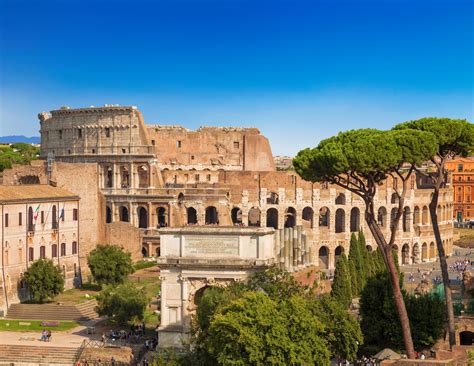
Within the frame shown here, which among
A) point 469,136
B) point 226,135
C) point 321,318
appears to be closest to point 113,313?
point 321,318

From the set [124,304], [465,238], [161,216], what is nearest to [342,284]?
[124,304]

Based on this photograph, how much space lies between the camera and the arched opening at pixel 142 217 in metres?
84.7

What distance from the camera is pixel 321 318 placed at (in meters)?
35.5

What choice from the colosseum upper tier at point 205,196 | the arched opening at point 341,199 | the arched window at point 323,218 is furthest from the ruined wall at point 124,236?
the arched window at point 323,218

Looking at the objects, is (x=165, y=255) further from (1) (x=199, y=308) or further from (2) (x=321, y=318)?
(2) (x=321, y=318)

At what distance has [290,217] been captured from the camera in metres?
89.1

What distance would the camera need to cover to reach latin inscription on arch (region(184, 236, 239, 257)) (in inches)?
1652

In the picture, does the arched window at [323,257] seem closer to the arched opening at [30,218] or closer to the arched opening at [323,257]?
the arched opening at [323,257]

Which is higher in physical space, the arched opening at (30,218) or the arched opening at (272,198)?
the arched opening at (272,198)

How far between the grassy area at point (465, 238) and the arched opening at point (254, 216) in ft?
88.1

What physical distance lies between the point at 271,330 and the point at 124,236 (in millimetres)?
37955

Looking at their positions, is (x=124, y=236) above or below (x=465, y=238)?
above

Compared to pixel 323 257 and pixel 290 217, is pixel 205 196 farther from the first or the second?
pixel 323 257

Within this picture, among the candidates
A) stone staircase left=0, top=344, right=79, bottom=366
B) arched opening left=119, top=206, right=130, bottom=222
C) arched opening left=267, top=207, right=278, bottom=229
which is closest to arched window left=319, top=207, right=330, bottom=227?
arched opening left=267, top=207, right=278, bottom=229
